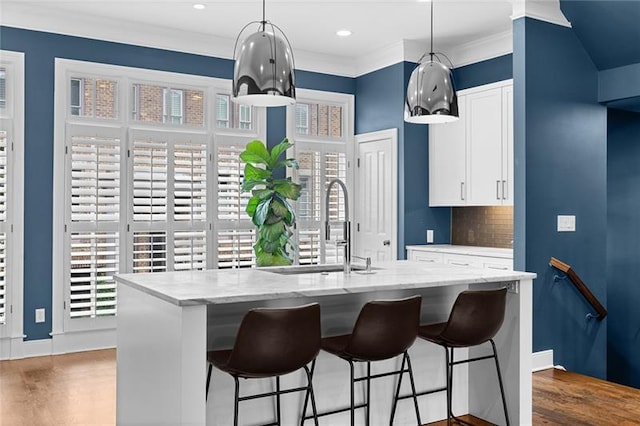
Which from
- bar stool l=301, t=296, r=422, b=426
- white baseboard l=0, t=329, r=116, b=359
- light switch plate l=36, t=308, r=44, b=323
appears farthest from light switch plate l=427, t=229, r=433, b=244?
light switch plate l=36, t=308, r=44, b=323

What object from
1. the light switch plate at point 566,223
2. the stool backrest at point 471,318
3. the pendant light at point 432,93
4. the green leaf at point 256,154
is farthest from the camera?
the green leaf at point 256,154

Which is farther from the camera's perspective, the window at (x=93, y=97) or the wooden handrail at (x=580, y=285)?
the window at (x=93, y=97)

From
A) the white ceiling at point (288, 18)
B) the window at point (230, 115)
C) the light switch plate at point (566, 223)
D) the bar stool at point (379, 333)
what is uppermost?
the white ceiling at point (288, 18)

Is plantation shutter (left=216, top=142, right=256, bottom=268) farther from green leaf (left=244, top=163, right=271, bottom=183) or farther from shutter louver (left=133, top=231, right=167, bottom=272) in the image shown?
shutter louver (left=133, top=231, right=167, bottom=272)

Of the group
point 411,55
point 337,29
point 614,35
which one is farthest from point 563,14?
point 337,29

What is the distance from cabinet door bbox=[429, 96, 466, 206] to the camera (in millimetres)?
5945

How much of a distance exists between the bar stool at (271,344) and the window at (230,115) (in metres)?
3.83

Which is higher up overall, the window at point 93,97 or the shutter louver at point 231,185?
the window at point 93,97

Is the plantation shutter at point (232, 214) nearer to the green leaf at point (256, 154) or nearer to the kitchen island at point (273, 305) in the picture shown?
the green leaf at point (256, 154)

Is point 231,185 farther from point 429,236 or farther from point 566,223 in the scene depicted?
point 566,223

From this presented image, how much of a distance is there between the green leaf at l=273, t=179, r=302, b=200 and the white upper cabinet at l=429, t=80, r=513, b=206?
1481 millimetres

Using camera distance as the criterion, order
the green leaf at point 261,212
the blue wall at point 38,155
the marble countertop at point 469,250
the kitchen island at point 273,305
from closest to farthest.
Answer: the kitchen island at point 273,305 → the blue wall at point 38,155 → the marble countertop at point 469,250 → the green leaf at point 261,212

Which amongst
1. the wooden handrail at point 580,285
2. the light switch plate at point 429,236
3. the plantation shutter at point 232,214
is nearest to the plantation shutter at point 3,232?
the plantation shutter at point 232,214

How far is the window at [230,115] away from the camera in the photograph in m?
6.17
